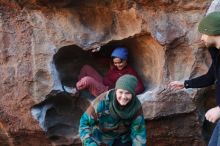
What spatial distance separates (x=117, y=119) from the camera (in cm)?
273

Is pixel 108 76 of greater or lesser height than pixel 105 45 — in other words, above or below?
below

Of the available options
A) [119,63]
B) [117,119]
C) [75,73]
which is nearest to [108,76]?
[119,63]

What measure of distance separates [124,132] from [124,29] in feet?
2.90

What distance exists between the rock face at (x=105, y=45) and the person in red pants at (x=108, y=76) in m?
0.11

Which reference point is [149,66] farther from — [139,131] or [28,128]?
[28,128]

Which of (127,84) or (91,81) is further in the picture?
(91,81)

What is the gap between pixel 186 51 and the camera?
324 centimetres

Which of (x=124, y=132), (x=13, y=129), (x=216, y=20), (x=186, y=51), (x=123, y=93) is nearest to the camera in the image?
(x=216, y=20)

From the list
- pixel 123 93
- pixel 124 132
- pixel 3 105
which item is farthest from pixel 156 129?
pixel 3 105

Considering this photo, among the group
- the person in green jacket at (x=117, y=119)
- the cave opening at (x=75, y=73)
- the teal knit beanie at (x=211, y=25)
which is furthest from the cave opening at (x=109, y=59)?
the teal knit beanie at (x=211, y=25)

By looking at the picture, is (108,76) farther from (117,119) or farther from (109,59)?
(117,119)

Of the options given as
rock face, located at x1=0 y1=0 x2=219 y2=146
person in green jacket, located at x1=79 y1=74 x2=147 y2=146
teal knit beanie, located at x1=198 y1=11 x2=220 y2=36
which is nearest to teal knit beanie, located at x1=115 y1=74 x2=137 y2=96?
person in green jacket, located at x1=79 y1=74 x2=147 y2=146

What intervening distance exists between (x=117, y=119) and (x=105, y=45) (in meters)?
0.88

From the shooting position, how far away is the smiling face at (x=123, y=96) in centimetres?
263
